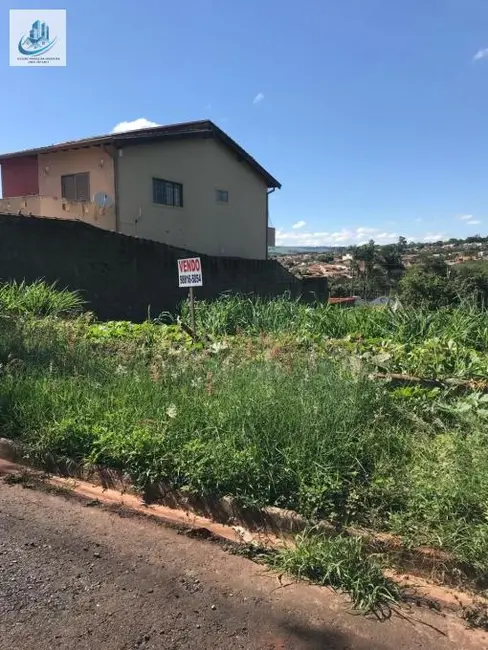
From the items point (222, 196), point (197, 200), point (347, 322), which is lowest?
point (347, 322)

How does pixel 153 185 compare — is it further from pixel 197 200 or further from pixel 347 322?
pixel 347 322

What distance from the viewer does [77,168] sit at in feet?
67.4

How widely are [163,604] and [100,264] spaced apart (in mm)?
13532

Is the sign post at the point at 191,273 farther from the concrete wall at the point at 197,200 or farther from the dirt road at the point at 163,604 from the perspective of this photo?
the concrete wall at the point at 197,200

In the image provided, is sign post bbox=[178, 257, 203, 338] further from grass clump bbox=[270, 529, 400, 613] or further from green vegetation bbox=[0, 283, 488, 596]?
grass clump bbox=[270, 529, 400, 613]

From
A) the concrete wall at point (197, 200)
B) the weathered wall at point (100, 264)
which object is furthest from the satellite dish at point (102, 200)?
the weathered wall at point (100, 264)

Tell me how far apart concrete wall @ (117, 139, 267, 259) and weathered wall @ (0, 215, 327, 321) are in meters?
3.12

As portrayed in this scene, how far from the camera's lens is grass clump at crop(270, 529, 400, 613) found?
2879mm

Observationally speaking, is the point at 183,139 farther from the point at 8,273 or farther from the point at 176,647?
the point at 176,647

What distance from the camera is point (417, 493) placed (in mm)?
3441

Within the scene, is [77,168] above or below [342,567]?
above

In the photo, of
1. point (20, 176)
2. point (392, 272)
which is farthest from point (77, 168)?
point (392, 272)

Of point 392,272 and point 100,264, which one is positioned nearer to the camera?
point 100,264

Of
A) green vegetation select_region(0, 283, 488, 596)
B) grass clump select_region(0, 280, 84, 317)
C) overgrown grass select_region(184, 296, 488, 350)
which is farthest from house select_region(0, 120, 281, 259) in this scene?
green vegetation select_region(0, 283, 488, 596)
